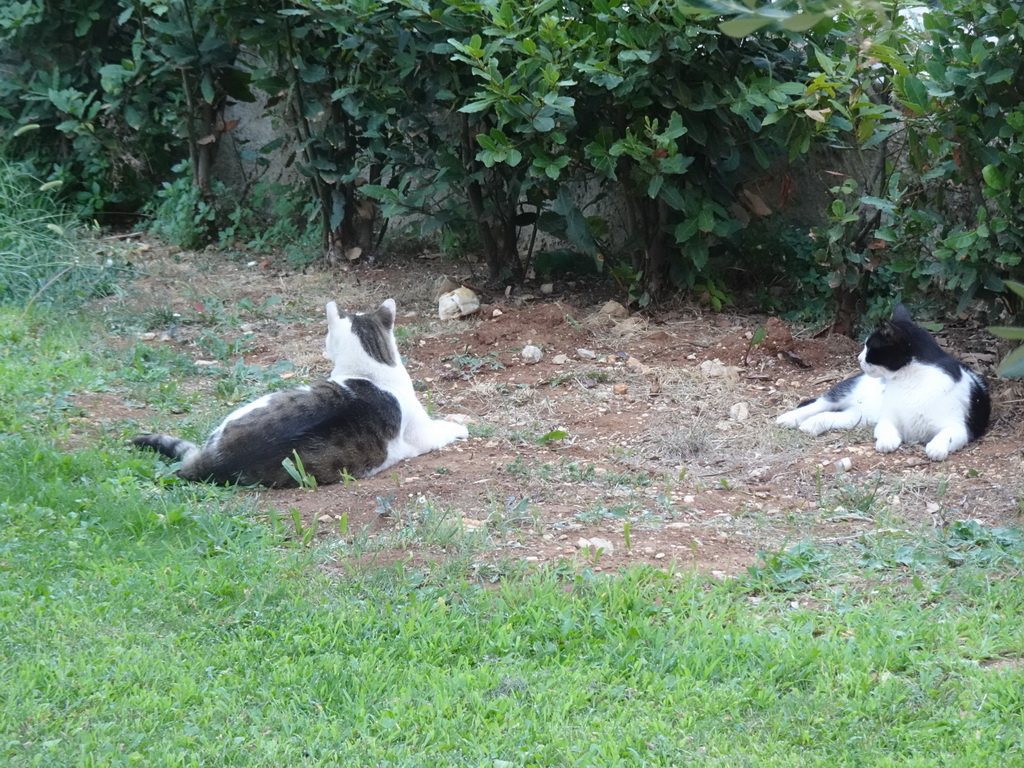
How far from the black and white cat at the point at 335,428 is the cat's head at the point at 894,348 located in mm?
2254

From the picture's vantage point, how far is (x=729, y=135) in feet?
23.0

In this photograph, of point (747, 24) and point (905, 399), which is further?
point (905, 399)

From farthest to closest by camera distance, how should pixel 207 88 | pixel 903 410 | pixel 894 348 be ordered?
pixel 207 88 → pixel 894 348 → pixel 903 410

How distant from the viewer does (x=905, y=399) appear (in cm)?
553

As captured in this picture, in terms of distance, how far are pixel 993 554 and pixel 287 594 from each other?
2.71 metres

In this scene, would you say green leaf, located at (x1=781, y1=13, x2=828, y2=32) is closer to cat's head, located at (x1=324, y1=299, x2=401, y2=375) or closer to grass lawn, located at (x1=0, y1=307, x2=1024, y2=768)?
grass lawn, located at (x1=0, y1=307, x2=1024, y2=768)

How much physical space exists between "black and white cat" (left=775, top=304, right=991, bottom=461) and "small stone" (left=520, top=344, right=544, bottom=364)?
1.71 m

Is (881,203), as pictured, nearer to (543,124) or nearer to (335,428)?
(543,124)

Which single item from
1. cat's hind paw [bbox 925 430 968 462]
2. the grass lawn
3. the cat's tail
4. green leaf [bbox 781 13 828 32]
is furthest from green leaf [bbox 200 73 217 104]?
green leaf [bbox 781 13 828 32]

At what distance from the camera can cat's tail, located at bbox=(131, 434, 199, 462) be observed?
16.9 feet

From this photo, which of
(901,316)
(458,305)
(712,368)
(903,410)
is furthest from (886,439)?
(458,305)

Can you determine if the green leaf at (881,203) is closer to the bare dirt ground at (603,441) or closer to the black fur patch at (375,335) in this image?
the bare dirt ground at (603,441)

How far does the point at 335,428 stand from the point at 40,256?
449 centimetres

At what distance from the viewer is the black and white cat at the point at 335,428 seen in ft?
15.9
